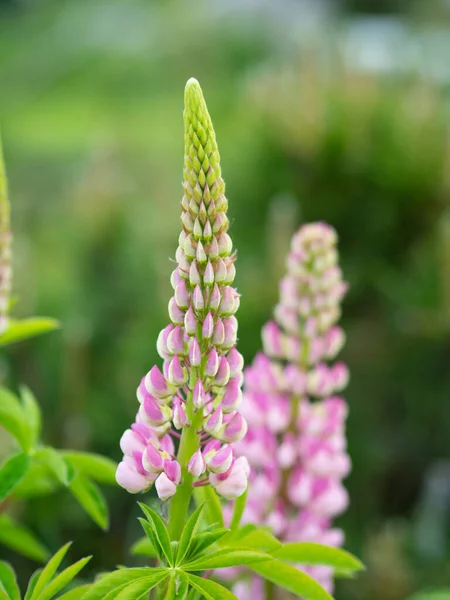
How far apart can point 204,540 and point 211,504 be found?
9 centimetres

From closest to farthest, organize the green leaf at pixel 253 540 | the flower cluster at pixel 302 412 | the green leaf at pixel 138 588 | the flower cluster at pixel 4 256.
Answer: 1. the green leaf at pixel 138 588
2. the green leaf at pixel 253 540
3. the flower cluster at pixel 4 256
4. the flower cluster at pixel 302 412

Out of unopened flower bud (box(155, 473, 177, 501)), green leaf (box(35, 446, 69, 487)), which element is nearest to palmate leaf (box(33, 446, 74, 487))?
green leaf (box(35, 446, 69, 487))

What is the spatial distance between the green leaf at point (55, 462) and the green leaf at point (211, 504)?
112 millimetres

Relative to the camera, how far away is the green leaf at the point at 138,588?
507 millimetres

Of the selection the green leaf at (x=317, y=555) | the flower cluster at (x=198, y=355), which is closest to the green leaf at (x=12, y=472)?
the flower cluster at (x=198, y=355)

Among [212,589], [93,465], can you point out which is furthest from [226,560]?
[93,465]

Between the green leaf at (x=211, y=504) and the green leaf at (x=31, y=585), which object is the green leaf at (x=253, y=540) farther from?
the green leaf at (x=31, y=585)

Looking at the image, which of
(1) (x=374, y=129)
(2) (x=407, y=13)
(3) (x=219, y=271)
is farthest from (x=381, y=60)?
(2) (x=407, y=13)

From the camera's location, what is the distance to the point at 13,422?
708 millimetres

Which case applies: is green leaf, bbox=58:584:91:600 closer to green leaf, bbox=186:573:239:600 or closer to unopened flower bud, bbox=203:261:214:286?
green leaf, bbox=186:573:239:600

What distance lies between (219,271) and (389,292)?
1420mm

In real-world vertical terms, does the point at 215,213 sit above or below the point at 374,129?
below

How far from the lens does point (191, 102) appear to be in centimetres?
52

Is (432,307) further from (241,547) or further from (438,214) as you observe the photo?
(241,547)
